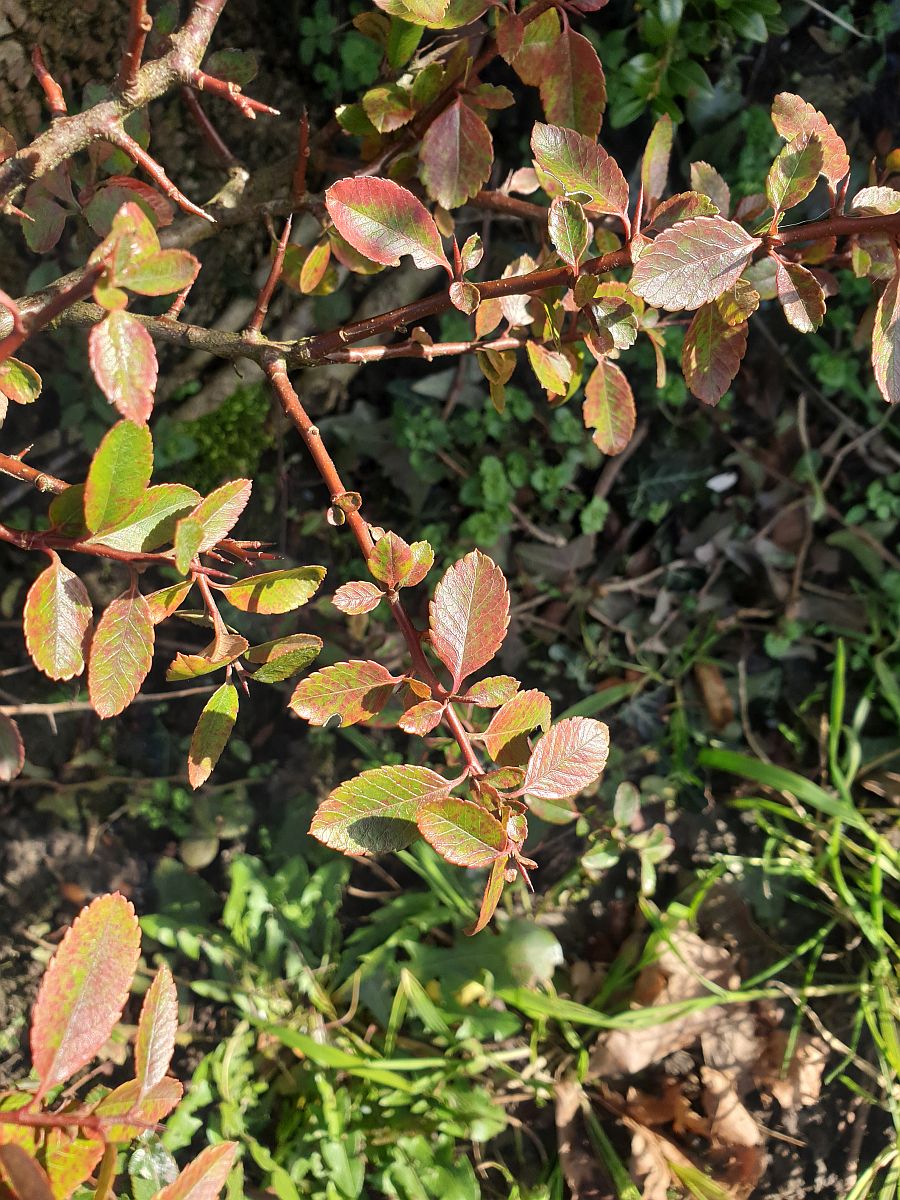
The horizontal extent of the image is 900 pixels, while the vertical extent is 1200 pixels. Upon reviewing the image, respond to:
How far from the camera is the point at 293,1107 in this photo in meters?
1.81

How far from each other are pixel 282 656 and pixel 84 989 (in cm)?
34

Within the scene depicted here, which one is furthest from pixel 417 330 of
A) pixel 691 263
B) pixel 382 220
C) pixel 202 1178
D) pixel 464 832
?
pixel 202 1178

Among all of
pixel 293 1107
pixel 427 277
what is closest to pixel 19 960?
pixel 293 1107

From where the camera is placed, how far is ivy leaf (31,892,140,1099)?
2.22 ft

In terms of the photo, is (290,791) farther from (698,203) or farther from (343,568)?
(698,203)

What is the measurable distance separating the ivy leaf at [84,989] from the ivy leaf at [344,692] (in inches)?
9.3

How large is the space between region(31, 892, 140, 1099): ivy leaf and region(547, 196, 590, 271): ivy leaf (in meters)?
0.72

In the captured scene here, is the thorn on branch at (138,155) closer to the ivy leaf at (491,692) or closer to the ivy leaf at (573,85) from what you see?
the ivy leaf at (573,85)

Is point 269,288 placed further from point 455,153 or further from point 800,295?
point 800,295

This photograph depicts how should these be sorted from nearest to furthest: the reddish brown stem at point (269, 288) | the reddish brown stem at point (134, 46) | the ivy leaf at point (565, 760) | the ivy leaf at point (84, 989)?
1. the ivy leaf at point (84, 989)
2. the ivy leaf at point (565, 760)
3. the reddish brown stem at point (134, 46)
4. the reddish brown stem at point (269, 288)

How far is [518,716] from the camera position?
2.65 feet

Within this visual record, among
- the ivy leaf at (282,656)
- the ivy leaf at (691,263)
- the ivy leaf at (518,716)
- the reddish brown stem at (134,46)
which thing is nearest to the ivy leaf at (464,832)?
the ivy leaf at (518,716)

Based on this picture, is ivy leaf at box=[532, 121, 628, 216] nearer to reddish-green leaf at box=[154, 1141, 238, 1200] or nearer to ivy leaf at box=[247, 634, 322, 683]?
ivy leaf at box=[247, 634, 322, 683]

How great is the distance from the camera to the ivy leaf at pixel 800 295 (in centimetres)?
76
